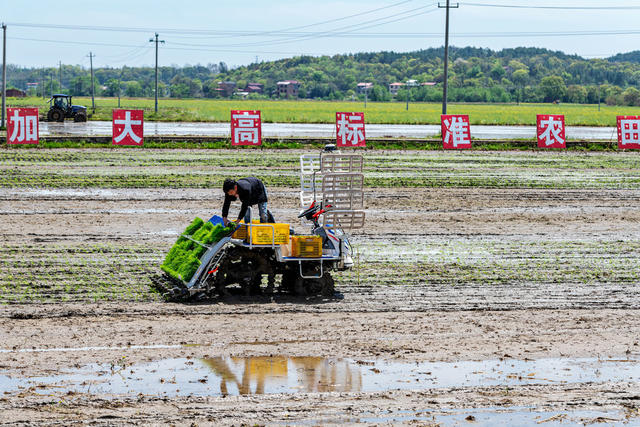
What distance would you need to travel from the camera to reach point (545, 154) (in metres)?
33.5

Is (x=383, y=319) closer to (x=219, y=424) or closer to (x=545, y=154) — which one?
→ (x=219, y=424)

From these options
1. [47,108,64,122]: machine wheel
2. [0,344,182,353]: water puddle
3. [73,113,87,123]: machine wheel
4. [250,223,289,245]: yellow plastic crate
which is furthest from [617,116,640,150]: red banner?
[47,108,64,122]: machine wheel

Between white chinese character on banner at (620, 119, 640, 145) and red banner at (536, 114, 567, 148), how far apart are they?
2.60m

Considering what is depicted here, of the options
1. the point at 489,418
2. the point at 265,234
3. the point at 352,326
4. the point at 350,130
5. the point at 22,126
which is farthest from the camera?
the point at 350,130

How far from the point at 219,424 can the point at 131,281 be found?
5668 mm

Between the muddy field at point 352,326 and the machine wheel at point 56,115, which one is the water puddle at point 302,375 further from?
the machine wheel at point 56,115

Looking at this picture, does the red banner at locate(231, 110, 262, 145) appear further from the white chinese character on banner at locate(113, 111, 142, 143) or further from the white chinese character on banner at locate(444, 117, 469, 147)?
the white chinese character on banner at locate(444, 117, 469, 147)

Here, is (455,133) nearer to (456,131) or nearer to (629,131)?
(456,131)

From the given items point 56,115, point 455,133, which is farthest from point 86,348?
point 56,115

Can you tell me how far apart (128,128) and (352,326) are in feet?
78.4

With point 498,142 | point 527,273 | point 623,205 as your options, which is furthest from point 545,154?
point 527,273

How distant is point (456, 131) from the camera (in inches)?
1399

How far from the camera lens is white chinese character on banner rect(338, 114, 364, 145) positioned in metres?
34.5

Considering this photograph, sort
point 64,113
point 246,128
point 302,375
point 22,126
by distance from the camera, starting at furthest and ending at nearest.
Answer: point 64,113 → point 246,128 → point 22,126 → point 302,375
